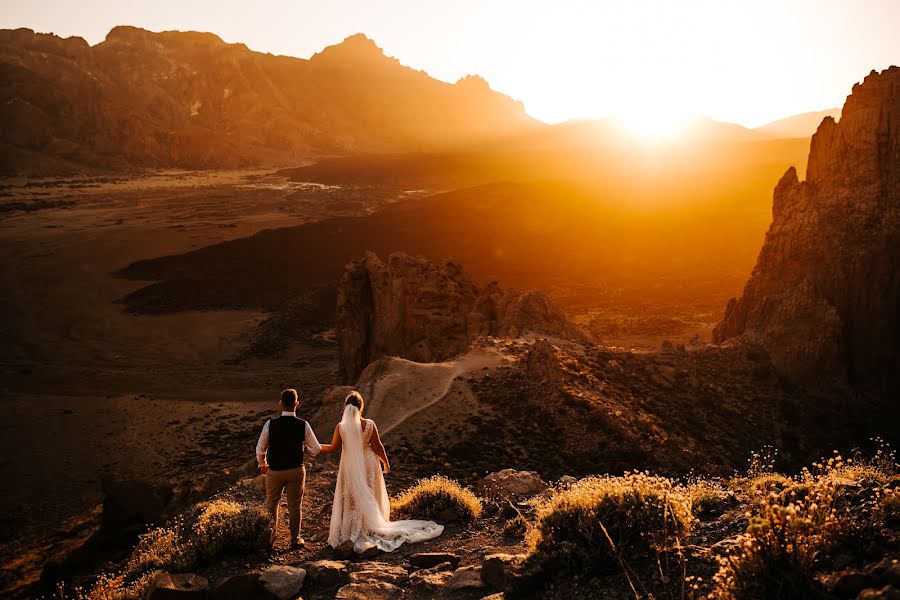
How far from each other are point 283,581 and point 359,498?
1594 mm

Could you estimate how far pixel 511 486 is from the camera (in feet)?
34.0

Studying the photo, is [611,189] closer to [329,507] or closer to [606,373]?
[606,373]

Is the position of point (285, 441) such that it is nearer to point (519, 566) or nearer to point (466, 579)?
point (466, 579)

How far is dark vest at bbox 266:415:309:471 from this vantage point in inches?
290

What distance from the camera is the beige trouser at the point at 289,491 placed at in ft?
24.6

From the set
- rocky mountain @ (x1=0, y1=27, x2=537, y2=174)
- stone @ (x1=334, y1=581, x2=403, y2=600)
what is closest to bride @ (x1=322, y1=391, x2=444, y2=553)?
stone @ (x1=334, y1=581, x2=403, y2=600)

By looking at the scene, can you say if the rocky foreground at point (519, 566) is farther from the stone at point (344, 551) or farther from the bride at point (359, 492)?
the bride at point (359, 492)

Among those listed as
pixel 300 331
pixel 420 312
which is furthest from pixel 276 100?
pixel 420 312

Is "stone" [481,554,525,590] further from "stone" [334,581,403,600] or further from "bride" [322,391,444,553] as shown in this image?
"bride" [322,391,444,553]

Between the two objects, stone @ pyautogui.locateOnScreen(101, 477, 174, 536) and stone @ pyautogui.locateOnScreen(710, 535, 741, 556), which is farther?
stone @ pyautogui.locateOnScreen(101, 477, 174, 536)

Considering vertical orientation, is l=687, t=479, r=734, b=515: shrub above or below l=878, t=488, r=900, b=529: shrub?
below

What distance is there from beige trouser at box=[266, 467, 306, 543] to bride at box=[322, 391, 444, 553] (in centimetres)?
46

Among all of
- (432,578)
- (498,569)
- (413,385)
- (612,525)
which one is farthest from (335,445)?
(413,385)

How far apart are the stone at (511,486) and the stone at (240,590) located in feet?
14.9
